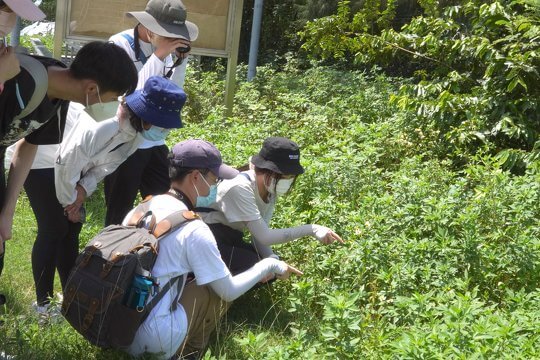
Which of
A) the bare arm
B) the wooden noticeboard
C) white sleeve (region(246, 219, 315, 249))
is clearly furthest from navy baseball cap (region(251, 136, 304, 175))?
the wooden noticeboard

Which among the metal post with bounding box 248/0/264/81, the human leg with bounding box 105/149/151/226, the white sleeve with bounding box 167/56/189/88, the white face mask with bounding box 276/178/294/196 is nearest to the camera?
the white face mask with bounding box 276/178/294/196

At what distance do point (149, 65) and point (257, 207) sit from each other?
1.16 metres

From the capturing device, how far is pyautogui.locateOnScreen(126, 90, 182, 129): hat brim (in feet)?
14.0

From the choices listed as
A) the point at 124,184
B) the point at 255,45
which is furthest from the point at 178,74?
the point at 255,45

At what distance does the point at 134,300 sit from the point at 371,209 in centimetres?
229

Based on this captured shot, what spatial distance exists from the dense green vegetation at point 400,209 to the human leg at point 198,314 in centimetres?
9

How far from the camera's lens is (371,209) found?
554 centimetres

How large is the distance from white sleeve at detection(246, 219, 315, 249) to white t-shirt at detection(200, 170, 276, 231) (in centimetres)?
5

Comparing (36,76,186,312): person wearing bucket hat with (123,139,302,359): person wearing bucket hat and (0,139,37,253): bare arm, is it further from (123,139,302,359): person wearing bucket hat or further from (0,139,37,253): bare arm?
(0,139,37,253): bare arm

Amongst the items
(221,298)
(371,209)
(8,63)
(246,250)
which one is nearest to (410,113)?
(371,209)

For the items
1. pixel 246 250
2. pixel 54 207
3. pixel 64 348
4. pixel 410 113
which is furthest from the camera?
pixel 410 113

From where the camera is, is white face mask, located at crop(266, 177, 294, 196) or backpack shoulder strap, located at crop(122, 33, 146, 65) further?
backpack shoulder strap, located at crop(122, 33, 146, 65)

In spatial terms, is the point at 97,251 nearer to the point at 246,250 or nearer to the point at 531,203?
the point at 246,250

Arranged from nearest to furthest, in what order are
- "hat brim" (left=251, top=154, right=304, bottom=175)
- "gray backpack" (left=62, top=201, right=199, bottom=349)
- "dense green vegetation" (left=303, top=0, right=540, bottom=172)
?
"gray backpack" (left=62, top=201, right=199, bottom=349) → "hat brim" (left=251, top=154, right=304, bottom=175) → "dense green vegetation" (left=303, top=0, right=540, bottom=172)
